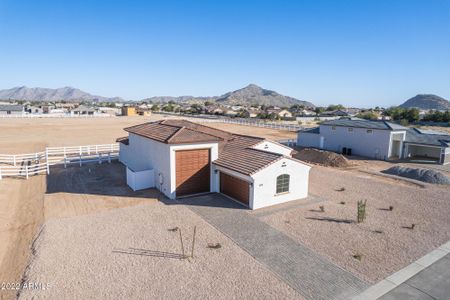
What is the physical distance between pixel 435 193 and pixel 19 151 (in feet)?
119

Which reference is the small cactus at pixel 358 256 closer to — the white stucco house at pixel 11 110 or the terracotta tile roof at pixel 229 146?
the terracotta tile roof at pixel 229 146

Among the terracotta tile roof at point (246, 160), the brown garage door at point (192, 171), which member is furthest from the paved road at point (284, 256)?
the terracotta tile roof at point (246, 160)

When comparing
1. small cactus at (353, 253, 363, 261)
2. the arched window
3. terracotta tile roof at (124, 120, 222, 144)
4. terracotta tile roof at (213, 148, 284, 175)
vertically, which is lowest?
small cactus at (353, 253, 363, 261)

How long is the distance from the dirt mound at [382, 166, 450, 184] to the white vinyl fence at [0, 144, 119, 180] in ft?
77.1

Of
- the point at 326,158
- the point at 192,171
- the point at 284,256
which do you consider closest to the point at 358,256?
the point at 284,256

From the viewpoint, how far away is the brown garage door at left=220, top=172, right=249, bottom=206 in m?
15.3

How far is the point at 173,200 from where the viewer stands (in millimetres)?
15859

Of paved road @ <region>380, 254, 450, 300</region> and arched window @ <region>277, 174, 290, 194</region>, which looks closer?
paved road @ <region>380, 254, 450, 300</region>

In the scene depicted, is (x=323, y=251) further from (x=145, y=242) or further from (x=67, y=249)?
(x=67, y=249)

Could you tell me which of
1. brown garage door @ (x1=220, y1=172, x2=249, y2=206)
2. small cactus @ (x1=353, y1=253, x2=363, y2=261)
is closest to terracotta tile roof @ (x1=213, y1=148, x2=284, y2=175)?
brown garage door @ (x1=220, y1=172, x2=249, y2=206)

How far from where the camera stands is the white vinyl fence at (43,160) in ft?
67.4

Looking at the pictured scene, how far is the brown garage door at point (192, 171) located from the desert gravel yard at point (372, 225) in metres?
4.55

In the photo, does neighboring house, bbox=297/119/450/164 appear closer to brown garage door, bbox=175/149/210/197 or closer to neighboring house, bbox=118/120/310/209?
neighboring house, bbox=118/120/310/209

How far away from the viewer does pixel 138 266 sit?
9.50m
